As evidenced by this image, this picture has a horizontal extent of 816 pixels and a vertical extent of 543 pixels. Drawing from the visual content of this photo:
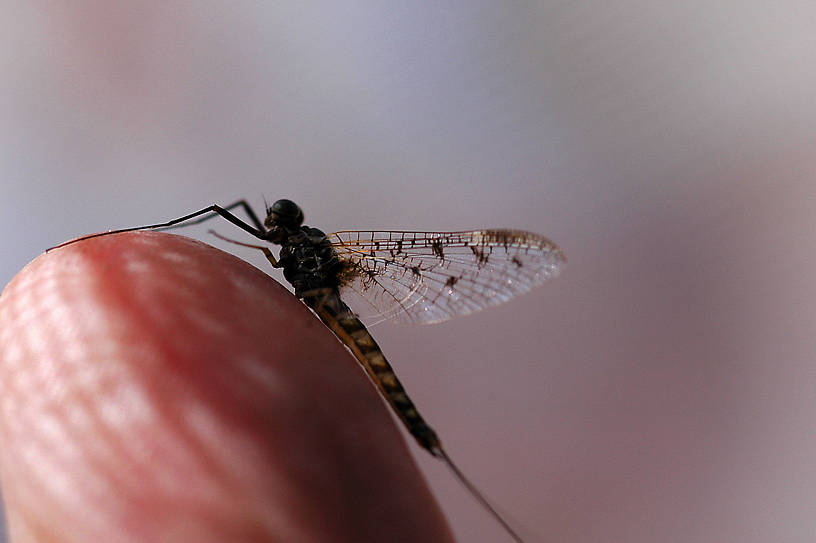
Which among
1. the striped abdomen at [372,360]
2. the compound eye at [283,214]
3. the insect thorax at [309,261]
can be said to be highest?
the compound eye at [283,214]

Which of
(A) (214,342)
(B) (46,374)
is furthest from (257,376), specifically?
(B) (46,374)

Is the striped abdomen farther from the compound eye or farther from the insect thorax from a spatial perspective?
the compound eye

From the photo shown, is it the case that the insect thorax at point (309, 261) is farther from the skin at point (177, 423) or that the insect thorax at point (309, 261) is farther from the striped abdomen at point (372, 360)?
the skin at point (177, 423)

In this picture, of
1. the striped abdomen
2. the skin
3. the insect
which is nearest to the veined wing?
the insect

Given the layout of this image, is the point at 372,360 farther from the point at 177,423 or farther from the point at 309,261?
the point at 177,423

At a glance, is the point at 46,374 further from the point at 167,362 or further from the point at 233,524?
the point at 233,524

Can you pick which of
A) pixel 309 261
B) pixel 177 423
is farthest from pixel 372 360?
pixel 177 423

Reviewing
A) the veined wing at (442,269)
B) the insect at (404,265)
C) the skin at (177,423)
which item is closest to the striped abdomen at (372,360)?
the insect at (404,265)

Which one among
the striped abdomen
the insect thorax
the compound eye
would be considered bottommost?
the striped abdomen
